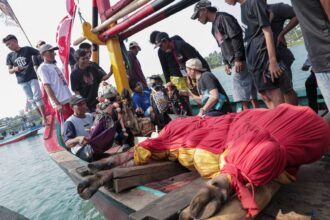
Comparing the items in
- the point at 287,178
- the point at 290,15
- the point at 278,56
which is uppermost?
the point at 290,15

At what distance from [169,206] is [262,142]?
0.67m

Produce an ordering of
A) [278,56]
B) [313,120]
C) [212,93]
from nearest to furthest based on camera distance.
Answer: [313,120]
[278,56]
[212,93]

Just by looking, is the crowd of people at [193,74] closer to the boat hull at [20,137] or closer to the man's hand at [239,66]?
the man's hand at [239,66]

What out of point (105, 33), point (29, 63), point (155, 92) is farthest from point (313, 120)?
point (29, 63)

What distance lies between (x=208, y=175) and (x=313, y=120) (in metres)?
0.77

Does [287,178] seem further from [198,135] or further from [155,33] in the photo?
[155,33]

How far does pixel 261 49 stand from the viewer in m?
2.84

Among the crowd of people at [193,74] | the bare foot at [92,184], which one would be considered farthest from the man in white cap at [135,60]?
the bare foot at [92,184]

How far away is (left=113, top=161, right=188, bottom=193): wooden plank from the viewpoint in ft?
7.94

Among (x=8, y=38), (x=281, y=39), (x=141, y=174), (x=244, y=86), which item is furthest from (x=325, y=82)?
(x=8, y=38)

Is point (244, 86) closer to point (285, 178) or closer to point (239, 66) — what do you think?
point (239, 66)

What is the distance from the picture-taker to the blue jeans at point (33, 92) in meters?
7.36

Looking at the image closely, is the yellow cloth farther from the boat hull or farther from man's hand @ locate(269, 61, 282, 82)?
the boat hull

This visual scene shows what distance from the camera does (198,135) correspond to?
2342 millimetres
